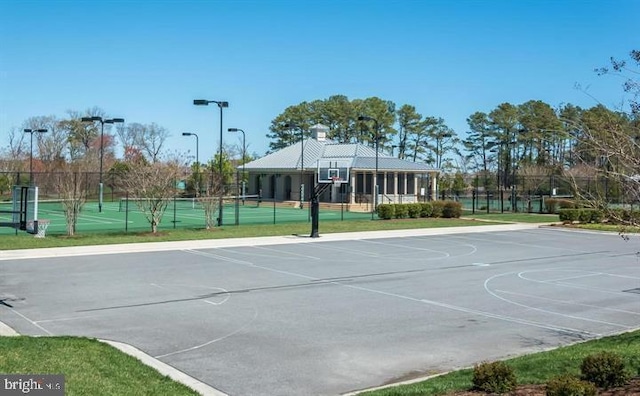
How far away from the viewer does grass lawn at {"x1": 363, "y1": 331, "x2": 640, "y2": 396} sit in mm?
8141

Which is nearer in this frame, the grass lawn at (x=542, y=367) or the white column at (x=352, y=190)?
the grass lawn at (x=542, y=367)

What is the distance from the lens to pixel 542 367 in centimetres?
900

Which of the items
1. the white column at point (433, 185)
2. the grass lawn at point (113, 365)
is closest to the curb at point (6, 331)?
the grass lawn at point (113, 365)

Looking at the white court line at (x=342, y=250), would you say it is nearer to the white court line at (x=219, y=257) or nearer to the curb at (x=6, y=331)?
the white court line at (x=219, y=257)

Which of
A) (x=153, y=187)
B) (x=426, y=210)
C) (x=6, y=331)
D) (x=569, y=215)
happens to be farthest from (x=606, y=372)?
(x=569, y=215)

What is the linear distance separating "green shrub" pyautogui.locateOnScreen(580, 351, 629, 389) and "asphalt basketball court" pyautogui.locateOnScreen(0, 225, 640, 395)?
2.54 m

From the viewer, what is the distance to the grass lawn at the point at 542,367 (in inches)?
320

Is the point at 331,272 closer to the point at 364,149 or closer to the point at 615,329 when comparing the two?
the point at 615,329

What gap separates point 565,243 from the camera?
98.5 feet

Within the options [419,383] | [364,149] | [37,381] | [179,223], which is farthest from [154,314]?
[364,149]

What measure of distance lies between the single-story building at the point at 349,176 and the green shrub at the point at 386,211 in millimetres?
11831

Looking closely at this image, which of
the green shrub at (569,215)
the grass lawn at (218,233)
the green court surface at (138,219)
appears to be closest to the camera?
the grass lawn at (218,233)

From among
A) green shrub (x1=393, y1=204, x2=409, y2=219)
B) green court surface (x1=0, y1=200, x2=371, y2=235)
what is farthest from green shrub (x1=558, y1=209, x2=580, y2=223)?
green court surface (x1=0, y1=200, x2=371, y2=235)

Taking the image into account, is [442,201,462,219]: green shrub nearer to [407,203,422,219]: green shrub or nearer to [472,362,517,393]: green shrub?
[407,203,422,219]: green shrub
